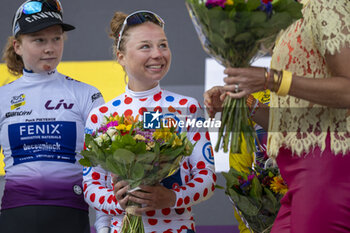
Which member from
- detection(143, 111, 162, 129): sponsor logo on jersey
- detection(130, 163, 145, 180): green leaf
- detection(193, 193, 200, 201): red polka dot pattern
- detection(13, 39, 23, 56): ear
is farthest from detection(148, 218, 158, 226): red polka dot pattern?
detection(13, 39, 23, 56): ear

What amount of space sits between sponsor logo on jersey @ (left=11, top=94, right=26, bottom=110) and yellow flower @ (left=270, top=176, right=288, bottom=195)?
146 cm

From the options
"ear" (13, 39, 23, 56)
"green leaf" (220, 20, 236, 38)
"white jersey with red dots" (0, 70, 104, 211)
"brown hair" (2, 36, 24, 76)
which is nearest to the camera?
"green leaf" (220, 20, 236, 38)

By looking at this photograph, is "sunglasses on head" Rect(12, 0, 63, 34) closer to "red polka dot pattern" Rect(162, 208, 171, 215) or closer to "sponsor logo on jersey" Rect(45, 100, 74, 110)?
"sponsor logo on jersey" Rect(45, 100, 74, 110)

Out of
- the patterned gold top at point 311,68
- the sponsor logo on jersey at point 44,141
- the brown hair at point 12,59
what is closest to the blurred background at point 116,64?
the brown hair at point 12,59

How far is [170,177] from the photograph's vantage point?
2.62m

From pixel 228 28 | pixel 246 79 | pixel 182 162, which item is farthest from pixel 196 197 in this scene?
pixel 228 28

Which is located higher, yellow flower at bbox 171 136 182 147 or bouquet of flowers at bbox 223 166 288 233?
yellow flower at bbox 171 136 182 147

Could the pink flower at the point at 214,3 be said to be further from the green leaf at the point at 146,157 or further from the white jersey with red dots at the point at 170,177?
the white jersey with red dots at the point at 170,177

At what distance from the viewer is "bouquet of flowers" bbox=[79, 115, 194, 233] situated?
2229mm

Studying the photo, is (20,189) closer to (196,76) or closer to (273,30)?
(273,30)

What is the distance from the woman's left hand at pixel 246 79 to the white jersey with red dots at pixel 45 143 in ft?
4.59

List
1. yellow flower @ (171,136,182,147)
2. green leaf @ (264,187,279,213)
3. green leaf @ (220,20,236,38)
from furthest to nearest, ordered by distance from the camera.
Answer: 1. green leaf @ (264,187,279,213)
2. yellow flower @ (171,136,182,147)
3. green leaf @ (220,20,236,38)

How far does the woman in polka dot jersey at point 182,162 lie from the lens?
247 centimetres

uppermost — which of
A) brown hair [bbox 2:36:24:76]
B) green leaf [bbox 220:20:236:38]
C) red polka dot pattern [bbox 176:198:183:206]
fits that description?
green leaf [bbox 220:20:236:38]
